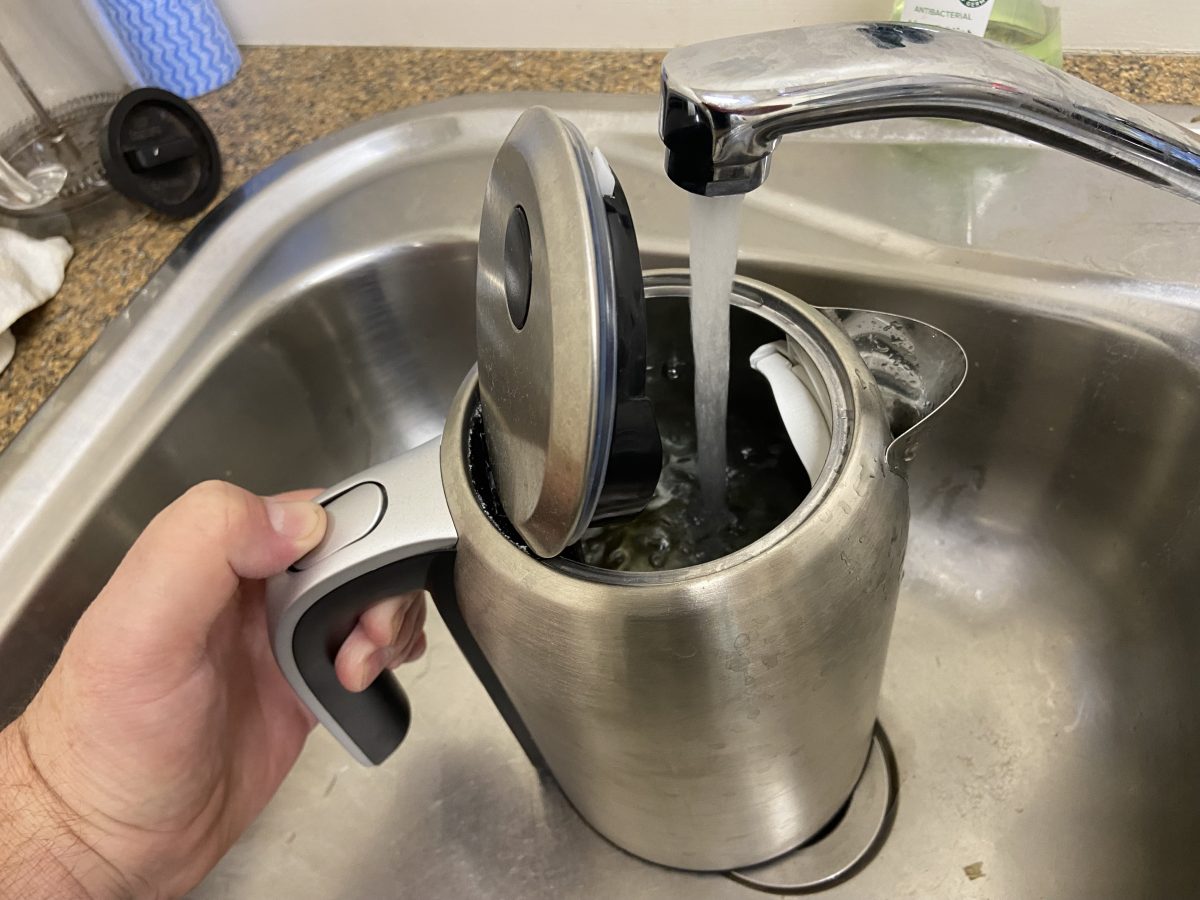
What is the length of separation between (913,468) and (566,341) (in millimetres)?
444

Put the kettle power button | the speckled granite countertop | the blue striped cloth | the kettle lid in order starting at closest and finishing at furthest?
the kettle lid < the kettle power button < the speckled granite countertop < the blue striped cloth

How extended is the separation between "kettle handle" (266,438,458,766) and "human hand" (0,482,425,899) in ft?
0.05

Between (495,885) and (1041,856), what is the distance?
0.35m

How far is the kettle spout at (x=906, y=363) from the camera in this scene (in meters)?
0.38

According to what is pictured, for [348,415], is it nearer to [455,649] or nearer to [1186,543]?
[455,649]

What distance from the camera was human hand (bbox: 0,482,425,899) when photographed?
1.37ft

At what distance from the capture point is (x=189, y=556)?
0.42 metres

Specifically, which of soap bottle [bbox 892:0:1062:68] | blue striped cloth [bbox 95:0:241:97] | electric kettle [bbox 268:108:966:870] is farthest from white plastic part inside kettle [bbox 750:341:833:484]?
blue striped cloth [bbox 95:0:241:97]

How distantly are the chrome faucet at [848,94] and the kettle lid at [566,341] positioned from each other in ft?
0.12

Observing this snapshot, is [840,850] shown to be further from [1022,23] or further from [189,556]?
[1022,23]

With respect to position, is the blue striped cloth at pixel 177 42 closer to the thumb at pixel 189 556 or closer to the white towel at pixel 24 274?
the white towel at pixel 24 274

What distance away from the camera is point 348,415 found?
655 millimetres

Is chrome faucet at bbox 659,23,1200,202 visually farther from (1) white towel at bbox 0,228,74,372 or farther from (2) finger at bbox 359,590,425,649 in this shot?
(1) white towel at bbox 0,228,74,372

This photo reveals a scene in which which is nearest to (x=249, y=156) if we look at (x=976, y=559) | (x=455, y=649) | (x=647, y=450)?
(x=455, y=649)
